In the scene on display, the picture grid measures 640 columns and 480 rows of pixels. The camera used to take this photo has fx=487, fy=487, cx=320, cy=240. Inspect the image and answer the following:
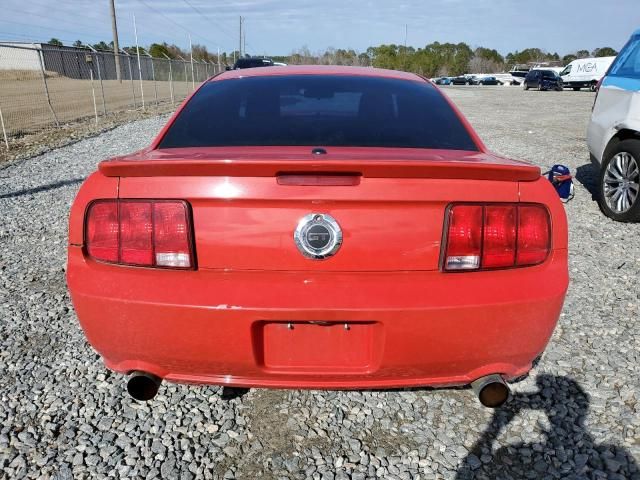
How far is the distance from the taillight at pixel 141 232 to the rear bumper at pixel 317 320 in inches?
1.9

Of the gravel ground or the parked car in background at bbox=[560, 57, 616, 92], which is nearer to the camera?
the gravel ground

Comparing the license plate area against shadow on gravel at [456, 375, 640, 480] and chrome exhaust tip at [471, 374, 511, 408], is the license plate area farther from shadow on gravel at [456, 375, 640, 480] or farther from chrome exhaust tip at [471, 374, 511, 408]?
shadow on gravel at [456, 375, 640, 480]

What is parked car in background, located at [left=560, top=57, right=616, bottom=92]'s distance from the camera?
36250mm

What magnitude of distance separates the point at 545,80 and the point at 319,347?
4248cm

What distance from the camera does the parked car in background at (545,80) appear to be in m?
37.9

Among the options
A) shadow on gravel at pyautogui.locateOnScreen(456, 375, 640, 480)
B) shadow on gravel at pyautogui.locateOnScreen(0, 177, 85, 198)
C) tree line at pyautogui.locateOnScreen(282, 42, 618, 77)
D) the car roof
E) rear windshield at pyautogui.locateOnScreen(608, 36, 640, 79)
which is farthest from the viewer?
tree line at pyautogui.locateOnScreen(282, 42, 618, 77)

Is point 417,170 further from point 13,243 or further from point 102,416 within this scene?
point 13,243

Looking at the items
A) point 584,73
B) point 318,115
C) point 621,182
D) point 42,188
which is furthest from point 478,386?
point 584,73

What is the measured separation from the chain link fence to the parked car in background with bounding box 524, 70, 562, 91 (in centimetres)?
2596

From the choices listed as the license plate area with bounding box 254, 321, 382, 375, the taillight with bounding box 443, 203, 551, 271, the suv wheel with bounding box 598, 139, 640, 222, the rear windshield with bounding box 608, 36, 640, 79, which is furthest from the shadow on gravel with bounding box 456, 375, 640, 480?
the rear windshield with bounding box 608, 36, 640, 79

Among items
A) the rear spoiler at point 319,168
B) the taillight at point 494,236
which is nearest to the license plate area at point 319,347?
the taillight at point 494,236

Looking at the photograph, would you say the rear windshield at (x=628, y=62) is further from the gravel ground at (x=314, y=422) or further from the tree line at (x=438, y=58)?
the tree line at (x=438, y=58)

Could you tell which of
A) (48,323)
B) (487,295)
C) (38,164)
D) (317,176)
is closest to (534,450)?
(487,295)

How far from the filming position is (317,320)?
1680mm
